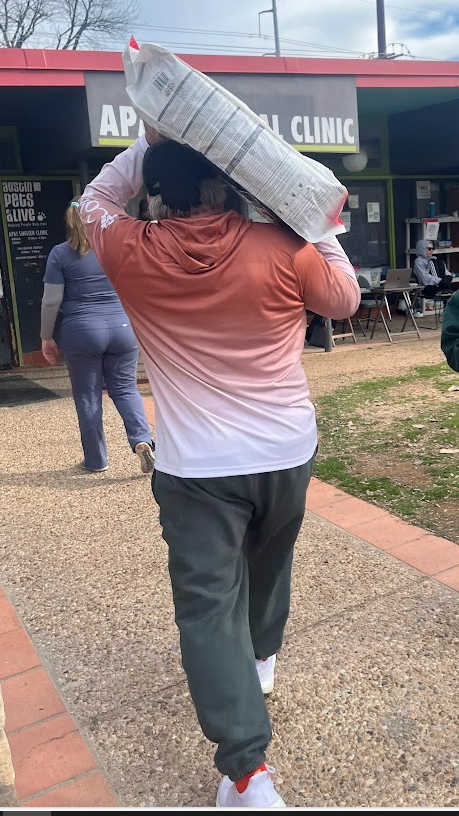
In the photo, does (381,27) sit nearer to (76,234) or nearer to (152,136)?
(76,234)

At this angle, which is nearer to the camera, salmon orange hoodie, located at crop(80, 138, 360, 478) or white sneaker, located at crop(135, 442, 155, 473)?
salmon orange hoodie, located at crop(80, 138, 360, 478)

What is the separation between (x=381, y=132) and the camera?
12.9 meters

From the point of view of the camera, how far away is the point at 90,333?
16.3 feet

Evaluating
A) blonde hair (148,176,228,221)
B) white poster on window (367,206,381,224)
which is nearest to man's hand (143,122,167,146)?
blonde hair (148,176,228,221)

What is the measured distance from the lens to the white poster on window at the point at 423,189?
44.2 feet

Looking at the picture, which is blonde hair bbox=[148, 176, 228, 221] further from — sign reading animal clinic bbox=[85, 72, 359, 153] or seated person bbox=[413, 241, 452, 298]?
seated person bbox=[413, 241, 452, 298]

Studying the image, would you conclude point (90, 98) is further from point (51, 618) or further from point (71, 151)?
point (51, 618)

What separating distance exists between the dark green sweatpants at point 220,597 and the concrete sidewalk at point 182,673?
1.34 ft

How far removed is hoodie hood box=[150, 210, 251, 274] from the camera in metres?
1.86

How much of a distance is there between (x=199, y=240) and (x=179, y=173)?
0.19 metres

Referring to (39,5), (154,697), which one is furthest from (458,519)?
(39,5)

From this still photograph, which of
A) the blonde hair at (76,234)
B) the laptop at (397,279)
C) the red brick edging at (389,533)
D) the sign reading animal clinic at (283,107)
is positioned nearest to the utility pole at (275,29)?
the laptop at (397,279)

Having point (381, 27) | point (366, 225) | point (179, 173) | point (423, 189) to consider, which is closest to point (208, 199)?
point (179, 173)

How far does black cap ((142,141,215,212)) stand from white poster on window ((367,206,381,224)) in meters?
11.7
